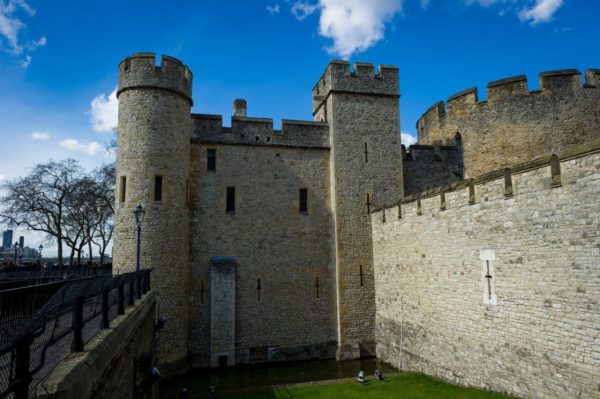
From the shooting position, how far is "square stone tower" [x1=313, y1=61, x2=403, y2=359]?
16188 millimetres

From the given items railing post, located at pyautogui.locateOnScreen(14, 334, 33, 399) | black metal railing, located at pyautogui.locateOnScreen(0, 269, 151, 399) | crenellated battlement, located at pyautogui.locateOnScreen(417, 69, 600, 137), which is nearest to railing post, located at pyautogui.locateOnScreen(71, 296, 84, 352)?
black metal railing, located at pyautogui.locateOnScreen(0, 269, 151, 399)

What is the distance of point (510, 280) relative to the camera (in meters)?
9.41

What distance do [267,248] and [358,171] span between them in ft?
17.2

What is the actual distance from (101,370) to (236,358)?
11.8 m

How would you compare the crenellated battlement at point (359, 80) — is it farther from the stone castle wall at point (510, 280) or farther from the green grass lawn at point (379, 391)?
the green grass lawn at point (379, 391)

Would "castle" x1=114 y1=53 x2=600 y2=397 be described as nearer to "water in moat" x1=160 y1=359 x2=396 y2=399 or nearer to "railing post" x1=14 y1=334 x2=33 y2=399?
"water in moat" x1=160 y1=359 x2=396 y2=399

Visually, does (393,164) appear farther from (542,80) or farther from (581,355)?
(581,355)

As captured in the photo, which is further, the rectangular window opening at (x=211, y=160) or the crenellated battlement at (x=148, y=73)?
the rectangular window opening at (x=211, y=160)

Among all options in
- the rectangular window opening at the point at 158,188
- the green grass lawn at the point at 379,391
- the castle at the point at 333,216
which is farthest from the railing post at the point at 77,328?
the rectangular window opening at the point at 158,188

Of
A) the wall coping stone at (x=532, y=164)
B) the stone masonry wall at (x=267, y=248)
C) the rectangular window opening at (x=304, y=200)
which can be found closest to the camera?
the wall coping stone at (x=532, y=164)

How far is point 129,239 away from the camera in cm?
1421

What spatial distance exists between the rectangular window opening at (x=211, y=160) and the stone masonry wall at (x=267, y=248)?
14 centimetres

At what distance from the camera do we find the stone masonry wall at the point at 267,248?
15.5 m

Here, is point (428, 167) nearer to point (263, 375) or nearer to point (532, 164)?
point (532, 164)
